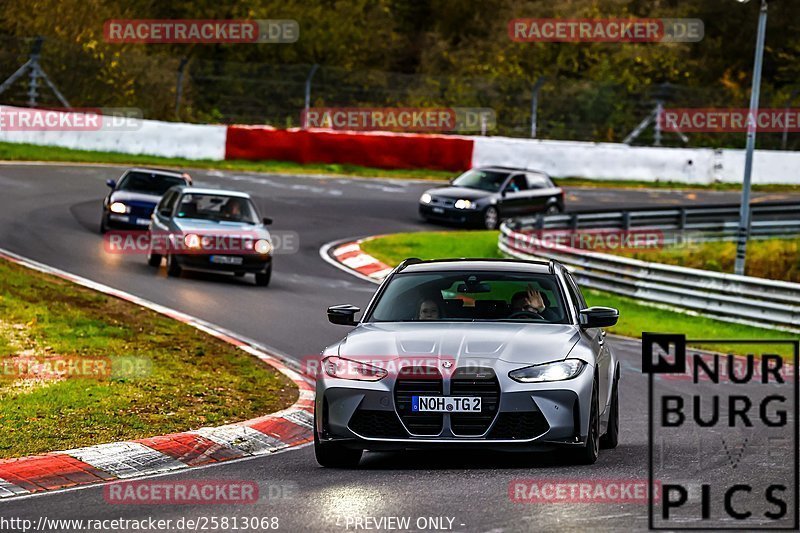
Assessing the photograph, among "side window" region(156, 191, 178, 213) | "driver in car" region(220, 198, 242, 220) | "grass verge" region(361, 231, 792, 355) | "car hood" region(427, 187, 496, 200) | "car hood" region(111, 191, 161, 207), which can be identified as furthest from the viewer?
"car hood" region(427, 187, 496, 200)

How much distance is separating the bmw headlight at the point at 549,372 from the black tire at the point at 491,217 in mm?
23824

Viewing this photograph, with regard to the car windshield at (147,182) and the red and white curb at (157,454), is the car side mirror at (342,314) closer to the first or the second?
the red and white curb at (157,454)

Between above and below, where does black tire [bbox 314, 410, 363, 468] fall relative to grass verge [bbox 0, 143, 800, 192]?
below

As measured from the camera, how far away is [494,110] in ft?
152

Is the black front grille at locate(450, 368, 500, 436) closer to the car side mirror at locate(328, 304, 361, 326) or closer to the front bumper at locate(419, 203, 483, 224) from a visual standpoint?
the car side mirror at locate(328, 304, 361, 326)

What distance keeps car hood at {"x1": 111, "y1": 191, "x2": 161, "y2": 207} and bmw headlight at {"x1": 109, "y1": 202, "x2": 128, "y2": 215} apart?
3.0 inches

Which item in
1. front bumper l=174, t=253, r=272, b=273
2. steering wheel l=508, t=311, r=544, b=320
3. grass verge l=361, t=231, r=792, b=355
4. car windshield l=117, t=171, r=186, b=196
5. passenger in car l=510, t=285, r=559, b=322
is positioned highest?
car windshield l=117, t=171, r=186, b=196

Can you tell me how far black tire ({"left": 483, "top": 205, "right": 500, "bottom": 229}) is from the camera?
33.0m

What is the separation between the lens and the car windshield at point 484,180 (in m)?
33.9

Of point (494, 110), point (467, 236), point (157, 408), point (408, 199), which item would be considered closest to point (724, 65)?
point (494, 110)

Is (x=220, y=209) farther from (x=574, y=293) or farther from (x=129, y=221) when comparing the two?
(x=574, y=293)

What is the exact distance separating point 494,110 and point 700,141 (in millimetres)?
8073

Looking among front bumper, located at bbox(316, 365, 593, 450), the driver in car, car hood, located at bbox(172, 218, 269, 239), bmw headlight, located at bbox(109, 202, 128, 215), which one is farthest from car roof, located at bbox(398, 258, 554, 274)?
bmw headlight, located at bbox(109, 202, 128, 215)

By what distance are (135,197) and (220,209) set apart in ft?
12.0
